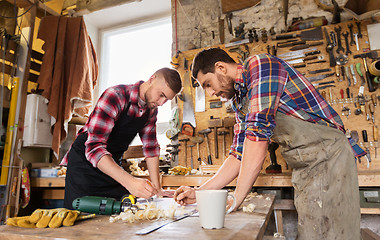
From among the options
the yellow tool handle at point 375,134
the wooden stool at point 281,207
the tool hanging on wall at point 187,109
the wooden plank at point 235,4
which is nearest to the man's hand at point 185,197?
the wooden stool at point 281,207

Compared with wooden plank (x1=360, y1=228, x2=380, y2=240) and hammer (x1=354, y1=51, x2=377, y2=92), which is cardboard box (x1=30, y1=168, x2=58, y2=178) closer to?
wooden plank (x1=360, y1=228, x2=380, y2=240)

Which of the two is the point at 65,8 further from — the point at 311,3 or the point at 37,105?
the point at 311,3

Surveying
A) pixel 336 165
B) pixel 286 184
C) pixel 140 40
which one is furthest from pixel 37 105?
pixel 336 165

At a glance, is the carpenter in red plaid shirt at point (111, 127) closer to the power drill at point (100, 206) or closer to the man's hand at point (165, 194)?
the man's hand at point (165, 194)

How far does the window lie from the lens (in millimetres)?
4566

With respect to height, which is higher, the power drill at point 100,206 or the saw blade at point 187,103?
the saw blade at point 187,103

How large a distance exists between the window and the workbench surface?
3526 mm

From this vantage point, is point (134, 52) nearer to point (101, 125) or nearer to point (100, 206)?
point (101, 125)

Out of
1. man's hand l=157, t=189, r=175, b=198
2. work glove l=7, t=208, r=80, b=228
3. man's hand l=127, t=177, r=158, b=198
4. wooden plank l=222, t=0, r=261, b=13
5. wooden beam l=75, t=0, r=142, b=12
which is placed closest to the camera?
work glove l=7, t=208, r=80, b=228

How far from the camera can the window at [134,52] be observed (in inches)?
180

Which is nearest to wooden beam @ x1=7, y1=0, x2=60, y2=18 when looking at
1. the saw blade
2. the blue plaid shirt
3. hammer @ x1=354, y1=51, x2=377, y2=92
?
the saw blade

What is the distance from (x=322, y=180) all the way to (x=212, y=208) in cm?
71

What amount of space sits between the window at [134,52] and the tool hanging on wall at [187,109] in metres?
0.92

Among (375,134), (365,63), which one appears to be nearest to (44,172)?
(375,134)
